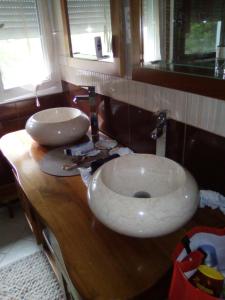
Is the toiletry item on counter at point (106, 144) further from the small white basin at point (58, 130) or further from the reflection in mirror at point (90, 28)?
the reflection in mirror at point (90, 28)

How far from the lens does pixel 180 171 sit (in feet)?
2.98

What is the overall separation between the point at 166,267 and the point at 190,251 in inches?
3.4

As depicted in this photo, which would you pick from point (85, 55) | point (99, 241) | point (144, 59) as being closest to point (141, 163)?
point (99, 241)

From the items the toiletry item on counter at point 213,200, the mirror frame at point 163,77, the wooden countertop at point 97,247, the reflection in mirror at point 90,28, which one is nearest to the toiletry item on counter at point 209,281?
the wooden countertop at point 97,247

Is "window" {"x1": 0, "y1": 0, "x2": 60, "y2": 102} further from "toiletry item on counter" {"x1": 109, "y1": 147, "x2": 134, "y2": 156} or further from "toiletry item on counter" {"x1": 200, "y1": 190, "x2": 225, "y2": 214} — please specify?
"toiletry item on counter" {"x1": 200, "y1": 190, "x2": 225, "y2": 214}

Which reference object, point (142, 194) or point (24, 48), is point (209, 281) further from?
point (24, 48)

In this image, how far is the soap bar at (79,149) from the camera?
137cm

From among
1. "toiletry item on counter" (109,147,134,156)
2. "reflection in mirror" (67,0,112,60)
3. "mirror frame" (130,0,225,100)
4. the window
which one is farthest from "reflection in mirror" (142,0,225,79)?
the window

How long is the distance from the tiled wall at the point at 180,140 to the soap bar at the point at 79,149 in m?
0.19

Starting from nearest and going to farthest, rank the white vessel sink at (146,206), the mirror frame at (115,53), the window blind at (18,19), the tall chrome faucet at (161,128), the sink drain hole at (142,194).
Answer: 1. the white vessel sink at (146,206)
2. the sink drain hole at (142,194)
3. the tall chrome faucet at (161,128)
4. the mirror frame at (115,53)
5. the window blind at (18,19)

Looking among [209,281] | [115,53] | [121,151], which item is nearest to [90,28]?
[115,53]

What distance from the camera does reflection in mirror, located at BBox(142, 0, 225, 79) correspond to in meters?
0.91

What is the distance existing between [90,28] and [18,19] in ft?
2.13

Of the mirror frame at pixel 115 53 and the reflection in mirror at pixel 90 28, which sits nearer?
the mirror frame at pixel 115 53
